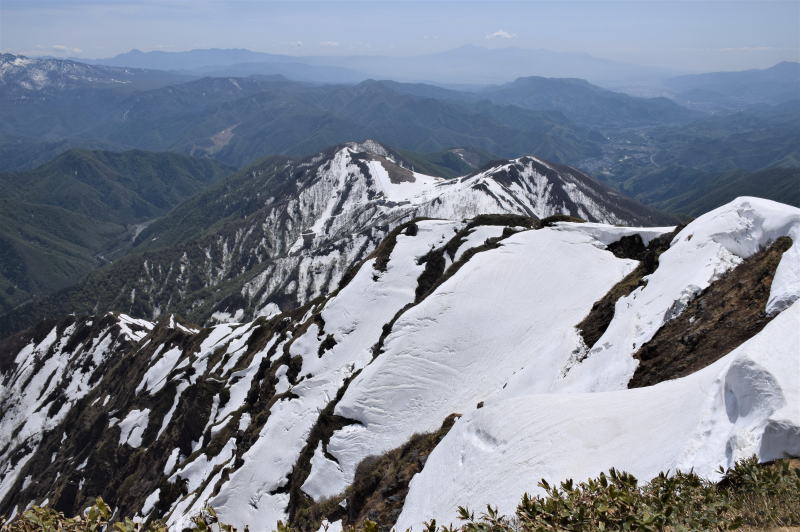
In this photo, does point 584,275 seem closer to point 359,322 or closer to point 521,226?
point 521,226

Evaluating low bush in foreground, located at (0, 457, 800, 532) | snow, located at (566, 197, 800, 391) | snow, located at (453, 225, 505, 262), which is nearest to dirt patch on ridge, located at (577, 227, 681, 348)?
snow, located at (566, 197, 800, 391)

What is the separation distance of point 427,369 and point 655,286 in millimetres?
19842

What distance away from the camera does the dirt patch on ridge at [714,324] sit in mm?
20231

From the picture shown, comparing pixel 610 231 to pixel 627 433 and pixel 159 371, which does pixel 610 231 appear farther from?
pixel 159 371

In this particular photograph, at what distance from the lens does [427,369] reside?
4122 centimetres

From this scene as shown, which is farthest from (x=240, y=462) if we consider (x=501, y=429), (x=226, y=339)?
(x=226, y=339)

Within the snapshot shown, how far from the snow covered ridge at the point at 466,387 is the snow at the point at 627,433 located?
0.22ft

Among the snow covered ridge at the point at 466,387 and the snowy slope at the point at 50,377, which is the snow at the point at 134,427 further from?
the snowy slope at the point at 50,377

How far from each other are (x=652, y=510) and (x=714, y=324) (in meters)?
16.7

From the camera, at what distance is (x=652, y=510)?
9.28 meters

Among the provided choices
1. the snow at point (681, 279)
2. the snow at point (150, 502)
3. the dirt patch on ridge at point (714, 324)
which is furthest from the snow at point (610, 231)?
the snow at point (150, 502)

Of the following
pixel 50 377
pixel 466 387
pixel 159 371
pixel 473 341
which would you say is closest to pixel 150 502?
pixel 159 371

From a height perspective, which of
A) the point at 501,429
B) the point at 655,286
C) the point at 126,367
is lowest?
the point at 126,367

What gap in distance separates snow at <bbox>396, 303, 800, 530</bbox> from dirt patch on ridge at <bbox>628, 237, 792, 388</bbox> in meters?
3.51
